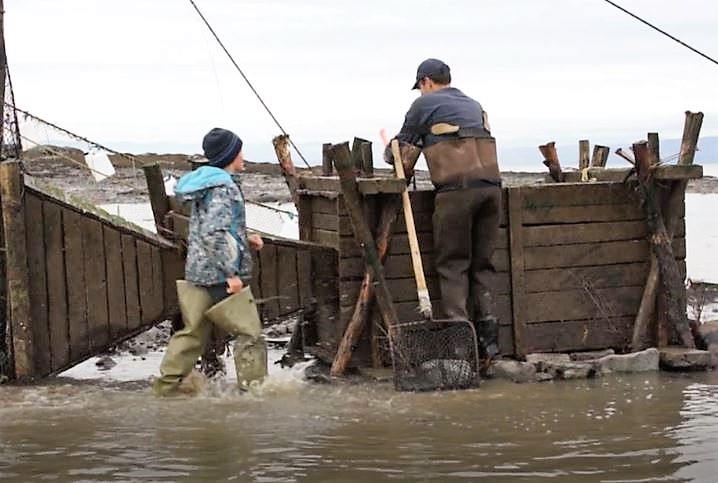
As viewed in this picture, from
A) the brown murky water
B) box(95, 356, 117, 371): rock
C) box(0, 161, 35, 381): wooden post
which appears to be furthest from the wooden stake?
Result: box(0, 161, 35, 381): wooden post

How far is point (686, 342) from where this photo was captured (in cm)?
948

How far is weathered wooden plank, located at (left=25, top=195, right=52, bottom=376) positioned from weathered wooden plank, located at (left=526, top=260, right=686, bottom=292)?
12.3 feet

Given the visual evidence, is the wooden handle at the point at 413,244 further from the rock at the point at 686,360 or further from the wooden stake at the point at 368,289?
the rock at the point at 686,360

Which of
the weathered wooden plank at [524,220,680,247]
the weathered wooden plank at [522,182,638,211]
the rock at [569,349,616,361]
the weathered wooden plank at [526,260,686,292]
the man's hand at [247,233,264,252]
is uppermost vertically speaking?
the weathered wooden plank at [522,182,638,211]

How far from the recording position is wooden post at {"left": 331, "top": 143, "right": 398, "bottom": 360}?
865cm

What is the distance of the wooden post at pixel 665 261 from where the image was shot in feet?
31.0

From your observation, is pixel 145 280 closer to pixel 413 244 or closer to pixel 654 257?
pixel 413 244

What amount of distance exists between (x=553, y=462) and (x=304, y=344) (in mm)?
3922

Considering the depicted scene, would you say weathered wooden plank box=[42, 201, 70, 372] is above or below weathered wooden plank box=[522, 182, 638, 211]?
below

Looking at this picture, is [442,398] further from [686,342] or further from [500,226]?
[686,342]

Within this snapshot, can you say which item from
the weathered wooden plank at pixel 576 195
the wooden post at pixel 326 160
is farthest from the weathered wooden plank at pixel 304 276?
the weathered wooden plank at pixel 576 195

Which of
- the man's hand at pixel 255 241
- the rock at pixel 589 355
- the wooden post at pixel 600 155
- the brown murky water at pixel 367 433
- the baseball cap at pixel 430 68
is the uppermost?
the baseball cap at pixel 430 68

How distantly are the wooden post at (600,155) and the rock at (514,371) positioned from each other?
303 cm

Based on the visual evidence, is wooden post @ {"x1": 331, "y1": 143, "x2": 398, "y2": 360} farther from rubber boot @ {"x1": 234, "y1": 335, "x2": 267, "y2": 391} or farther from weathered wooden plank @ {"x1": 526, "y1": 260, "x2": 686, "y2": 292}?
weathered wooden plank @ {"x1": 526, "y1": 260, "x2": 686, "y2": 292}
